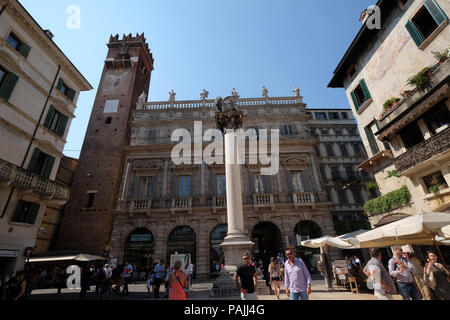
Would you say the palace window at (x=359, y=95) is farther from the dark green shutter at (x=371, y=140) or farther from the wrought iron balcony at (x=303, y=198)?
the wrought iron balcony at (x=303, y=198)

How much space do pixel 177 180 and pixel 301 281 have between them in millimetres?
18734

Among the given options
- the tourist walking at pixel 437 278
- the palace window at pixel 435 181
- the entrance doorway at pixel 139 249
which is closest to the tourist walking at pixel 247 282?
the tourist walking at pixel 437 278

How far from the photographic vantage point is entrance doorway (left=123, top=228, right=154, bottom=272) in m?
20.2

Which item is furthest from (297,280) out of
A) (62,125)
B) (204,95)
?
(204,95)

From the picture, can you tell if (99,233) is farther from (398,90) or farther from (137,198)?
(398,90)

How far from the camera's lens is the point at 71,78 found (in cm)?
1980

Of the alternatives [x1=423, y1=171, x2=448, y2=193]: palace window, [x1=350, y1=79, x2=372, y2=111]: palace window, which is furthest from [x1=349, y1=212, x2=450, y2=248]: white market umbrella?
[x1=350, y1=79, x2=372, y2=111]: palace window

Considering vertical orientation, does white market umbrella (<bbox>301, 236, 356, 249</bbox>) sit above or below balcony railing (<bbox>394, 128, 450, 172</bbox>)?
below

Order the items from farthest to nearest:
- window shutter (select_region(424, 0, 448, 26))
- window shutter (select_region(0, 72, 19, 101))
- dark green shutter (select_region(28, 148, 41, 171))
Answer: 1. dark green shutter (select_region(28, 148, 41, 171))
2. window shutter (select_region(0, 72, 19, 101))
3. window shutter (select_region(424, 0, 448, 26))

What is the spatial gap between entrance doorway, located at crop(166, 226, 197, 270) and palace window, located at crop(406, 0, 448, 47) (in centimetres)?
2203

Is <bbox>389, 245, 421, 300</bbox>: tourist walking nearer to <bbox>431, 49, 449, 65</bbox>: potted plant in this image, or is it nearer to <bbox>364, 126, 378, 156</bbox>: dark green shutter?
<bbox>431, 49, 449, 65</bbox>: potted plant

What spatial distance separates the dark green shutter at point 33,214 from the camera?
14.9 m

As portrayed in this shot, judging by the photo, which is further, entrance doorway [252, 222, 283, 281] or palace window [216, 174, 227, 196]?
palace window [216, 174, 227, 196]

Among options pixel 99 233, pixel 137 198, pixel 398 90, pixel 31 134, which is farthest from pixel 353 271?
pixel 99 233
